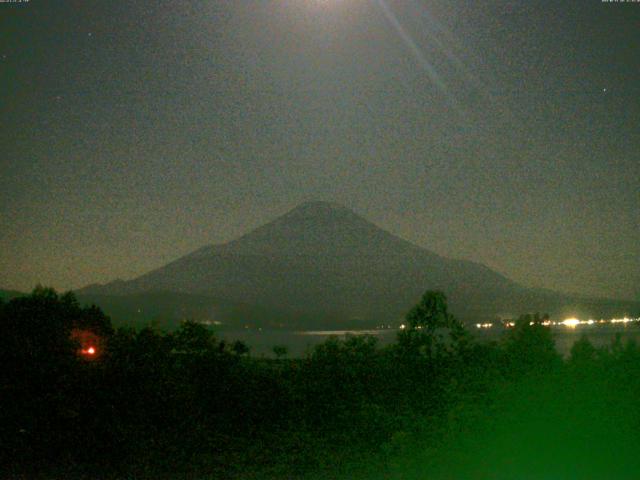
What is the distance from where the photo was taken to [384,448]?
8656mm

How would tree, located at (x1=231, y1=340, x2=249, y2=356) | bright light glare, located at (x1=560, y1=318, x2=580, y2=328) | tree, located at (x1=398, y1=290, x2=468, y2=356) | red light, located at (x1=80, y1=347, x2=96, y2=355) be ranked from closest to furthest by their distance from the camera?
1. red light, located at (x1=80, y1=347, x2=96, y2=355)
2. tree, located at (x1=231, y1=340, x2=249, y2=356)
3. tree, located at (x1=398, y1=290, x2=468, y2=356)
4. bright light glare, located at (x1=560, y1=318, x2=580, y2=328)

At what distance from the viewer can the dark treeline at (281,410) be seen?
8391mm

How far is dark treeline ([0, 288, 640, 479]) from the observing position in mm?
8391

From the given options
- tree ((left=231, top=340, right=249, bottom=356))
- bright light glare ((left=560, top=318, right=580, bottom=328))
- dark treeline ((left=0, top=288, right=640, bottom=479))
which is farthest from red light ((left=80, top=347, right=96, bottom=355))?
bright light glare ((left=560, top=318, right=580, bottom=328))

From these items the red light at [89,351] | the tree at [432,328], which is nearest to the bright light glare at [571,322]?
the tree at [432,328]

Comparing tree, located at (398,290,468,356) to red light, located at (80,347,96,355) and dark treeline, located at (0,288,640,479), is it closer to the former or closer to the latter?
dark treeline, located at (0,288,640,479)

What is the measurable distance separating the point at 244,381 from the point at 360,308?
1895 inches

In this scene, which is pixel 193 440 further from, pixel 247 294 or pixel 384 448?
pixel 247 294

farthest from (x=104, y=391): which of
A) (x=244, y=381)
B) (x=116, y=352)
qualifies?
(x=244, y=381)

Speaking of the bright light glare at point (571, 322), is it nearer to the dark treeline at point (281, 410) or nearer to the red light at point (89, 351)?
the dark treeline at point (281, 410)

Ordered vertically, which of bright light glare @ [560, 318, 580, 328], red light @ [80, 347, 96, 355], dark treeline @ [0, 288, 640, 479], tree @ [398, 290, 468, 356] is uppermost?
bright light glare @ [560, 318, 580, 328]

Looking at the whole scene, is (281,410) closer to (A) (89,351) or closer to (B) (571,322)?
(A) (89,351)

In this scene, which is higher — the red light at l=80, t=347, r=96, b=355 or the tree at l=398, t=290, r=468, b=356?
the tree at l=398, t=290, r=468, b=356

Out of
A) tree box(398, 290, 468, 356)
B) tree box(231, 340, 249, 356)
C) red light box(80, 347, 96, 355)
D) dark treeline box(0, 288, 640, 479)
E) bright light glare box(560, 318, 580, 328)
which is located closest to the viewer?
dark treeline box(0, 288, 640, 479)
